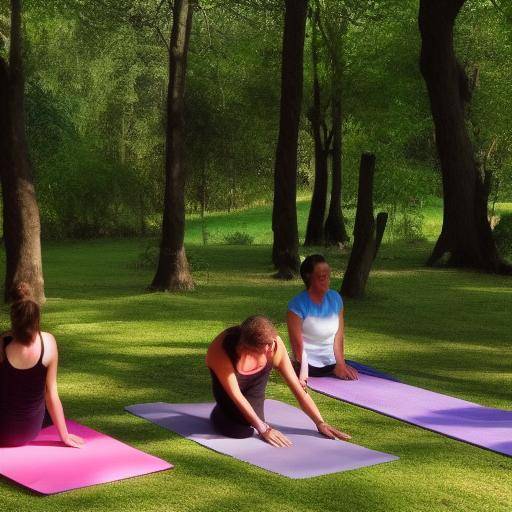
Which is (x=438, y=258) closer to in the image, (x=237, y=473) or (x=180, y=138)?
(x=180, y=138)

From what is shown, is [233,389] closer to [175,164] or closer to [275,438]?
[275,438]

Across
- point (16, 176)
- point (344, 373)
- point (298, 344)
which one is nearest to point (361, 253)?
point (16, 176)

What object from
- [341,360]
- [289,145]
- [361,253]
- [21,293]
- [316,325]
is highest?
[289,145]

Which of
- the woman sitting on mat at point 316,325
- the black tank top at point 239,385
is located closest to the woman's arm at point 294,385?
the black tank top at point 239,385

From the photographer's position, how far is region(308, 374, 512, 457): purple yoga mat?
25.9 feet

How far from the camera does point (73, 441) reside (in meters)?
7.10

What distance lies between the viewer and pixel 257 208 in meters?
42.0

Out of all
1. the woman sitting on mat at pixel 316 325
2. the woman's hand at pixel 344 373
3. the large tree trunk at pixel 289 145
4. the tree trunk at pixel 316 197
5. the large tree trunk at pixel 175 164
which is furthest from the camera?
the tree trunk at pixel 316 197

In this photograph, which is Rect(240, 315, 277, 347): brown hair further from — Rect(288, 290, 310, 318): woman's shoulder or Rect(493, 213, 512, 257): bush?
Rect(493, 213, 512, 257): bush

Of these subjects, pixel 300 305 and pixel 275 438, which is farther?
pixel 300 305

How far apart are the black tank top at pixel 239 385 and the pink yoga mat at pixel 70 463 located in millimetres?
831

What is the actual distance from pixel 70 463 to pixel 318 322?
340 centimetres

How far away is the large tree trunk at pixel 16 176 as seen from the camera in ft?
49.4

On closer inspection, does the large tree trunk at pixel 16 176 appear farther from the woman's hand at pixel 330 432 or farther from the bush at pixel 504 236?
the bush at pixel 504 236
